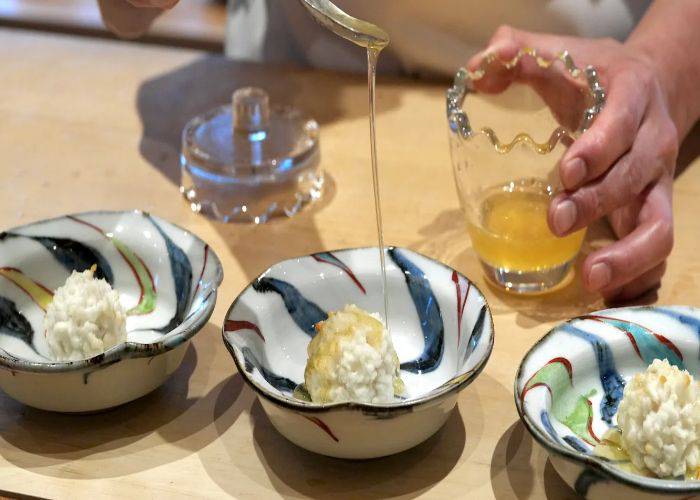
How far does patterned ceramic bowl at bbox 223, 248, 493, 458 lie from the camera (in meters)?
0.91

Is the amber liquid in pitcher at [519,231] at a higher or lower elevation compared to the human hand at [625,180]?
lower

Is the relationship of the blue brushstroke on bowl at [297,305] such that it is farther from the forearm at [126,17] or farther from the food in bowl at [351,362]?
the forearm at [126,17]

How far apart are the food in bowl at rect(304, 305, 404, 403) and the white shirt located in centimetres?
78

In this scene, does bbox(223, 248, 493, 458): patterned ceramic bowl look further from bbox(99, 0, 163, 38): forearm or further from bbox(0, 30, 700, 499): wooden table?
bbox(99, 0, 163, 38): forearm

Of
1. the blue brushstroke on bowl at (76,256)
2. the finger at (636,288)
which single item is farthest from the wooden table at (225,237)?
A: the blue brushstroke on bowl at (76,256)

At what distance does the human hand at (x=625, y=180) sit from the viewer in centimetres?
115

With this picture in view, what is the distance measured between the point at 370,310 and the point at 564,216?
0.24 m

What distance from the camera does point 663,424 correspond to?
33.8 inches

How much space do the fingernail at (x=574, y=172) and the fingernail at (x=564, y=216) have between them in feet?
0.08

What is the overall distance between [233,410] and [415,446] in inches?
7.7

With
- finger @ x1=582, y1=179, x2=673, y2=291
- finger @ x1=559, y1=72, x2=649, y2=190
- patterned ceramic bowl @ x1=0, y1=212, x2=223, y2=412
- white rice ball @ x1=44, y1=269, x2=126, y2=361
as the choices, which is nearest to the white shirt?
finger @ x1=559, y1=72, x2=649, y2=190

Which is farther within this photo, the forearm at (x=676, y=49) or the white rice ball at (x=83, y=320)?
the forearm at (x=676, y=49)

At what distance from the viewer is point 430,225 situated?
4.43 feet

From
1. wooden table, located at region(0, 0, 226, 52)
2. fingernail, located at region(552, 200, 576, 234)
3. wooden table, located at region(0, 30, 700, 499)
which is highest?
fingernail, located at region(552, 200, 576, 234)
